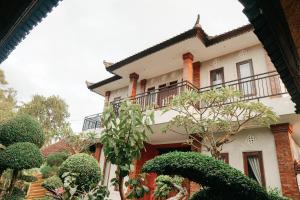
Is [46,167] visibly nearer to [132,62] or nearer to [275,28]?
[132,62]

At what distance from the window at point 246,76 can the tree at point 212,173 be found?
570 cm

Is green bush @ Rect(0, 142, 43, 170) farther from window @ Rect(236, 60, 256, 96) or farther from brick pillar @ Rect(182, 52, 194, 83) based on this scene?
window @ Rect(236, 60, 256, 96)

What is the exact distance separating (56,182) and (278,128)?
9.04 metres

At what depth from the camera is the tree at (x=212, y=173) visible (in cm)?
380

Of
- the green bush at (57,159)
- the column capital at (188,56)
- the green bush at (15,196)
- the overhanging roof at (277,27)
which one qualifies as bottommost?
the green bush at (15,196)

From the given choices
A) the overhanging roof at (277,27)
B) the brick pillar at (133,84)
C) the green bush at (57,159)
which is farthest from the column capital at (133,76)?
the overhanging roof at (277,27)

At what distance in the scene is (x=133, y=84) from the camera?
13.1 m

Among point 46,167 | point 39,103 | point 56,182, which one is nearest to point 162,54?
point 56,182

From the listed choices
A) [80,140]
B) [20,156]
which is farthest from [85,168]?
[80,140]

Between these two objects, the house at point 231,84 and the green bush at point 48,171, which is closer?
the house at point 231,84

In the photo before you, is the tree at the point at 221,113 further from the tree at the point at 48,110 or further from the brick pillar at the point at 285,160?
the tree at the point at 48,110

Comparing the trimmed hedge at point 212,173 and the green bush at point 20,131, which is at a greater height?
the green bush at point 20,131

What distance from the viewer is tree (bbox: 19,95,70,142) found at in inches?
1000

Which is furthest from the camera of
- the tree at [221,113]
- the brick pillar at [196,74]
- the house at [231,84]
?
the brick pillar at [196,74]
